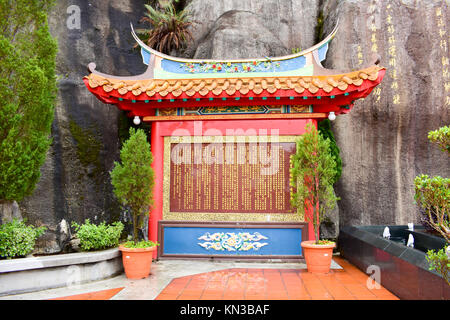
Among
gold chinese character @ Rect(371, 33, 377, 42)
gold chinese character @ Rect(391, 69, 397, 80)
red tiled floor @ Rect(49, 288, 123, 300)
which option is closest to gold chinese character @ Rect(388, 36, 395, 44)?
gold chinese character @ Rect(371, 33, 377, 42)

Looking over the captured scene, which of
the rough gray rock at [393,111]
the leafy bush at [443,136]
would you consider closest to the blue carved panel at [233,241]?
the rough gray rock at [393,111]

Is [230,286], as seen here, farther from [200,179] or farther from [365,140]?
[365,140]

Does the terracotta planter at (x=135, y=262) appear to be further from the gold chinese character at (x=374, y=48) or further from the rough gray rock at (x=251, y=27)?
the gold chinese character at (x=374, y=48)

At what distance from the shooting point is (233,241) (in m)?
6.16

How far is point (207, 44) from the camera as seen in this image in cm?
987

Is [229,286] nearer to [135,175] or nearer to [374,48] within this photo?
[135,175]

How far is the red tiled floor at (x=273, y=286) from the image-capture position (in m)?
4.19

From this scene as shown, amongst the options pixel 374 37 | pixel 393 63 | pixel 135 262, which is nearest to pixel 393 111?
pixel 393 63

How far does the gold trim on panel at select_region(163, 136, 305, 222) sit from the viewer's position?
6.21m

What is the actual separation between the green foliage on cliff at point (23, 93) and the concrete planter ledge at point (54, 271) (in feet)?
3.48

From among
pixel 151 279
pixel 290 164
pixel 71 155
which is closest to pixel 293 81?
pixel 290 164

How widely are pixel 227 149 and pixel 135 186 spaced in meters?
2.01

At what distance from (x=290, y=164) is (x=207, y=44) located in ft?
17.7

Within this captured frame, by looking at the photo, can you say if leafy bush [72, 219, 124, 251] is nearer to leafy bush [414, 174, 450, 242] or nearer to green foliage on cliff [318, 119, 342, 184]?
leafy bush [414, 174, 450, 242]
